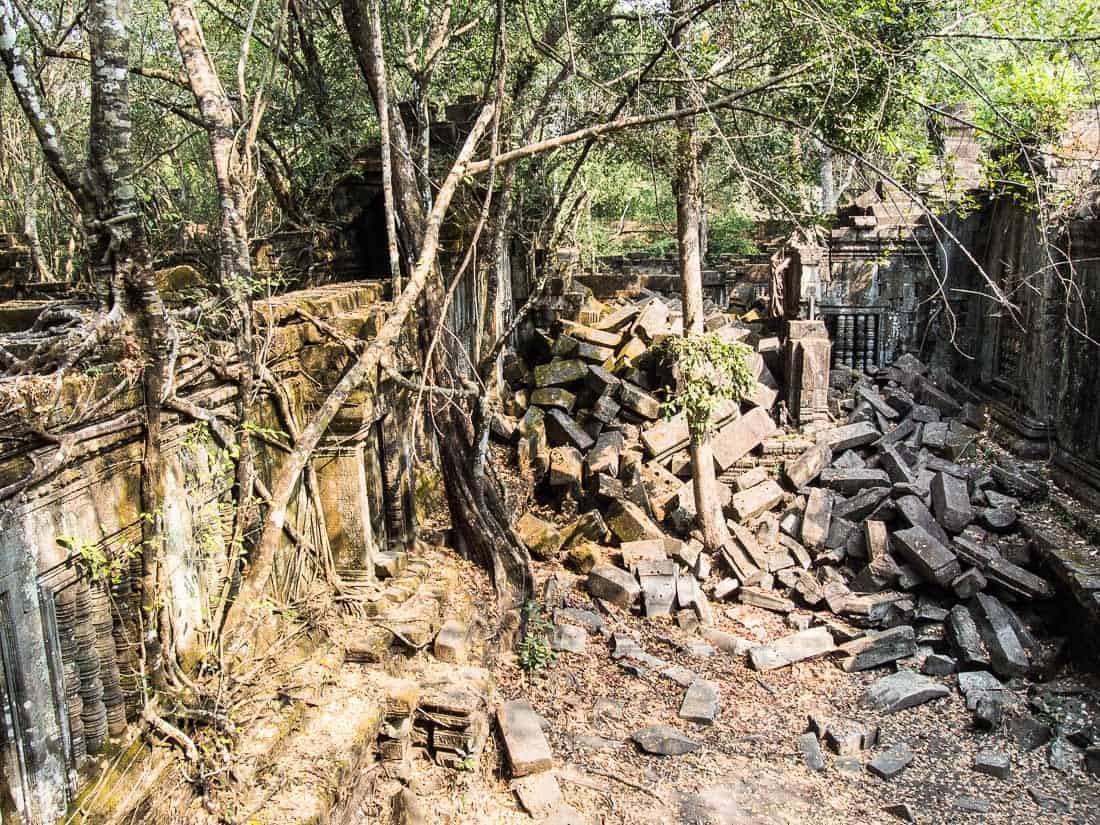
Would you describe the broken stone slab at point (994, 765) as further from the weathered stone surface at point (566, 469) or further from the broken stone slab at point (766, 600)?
the weathered stone surface at point (566, 469)

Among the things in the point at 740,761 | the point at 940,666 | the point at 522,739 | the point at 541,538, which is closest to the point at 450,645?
the point at 522,739

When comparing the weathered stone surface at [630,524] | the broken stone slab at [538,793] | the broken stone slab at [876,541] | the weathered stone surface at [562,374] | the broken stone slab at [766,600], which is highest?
the weathered stone surface at [562,374]

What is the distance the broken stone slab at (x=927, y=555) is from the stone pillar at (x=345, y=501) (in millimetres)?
5328

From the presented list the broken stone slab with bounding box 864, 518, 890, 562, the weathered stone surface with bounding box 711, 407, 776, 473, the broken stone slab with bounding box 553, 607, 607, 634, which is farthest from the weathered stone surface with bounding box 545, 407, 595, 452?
the broken stone slab with bounding box 864, 518, 890, 562

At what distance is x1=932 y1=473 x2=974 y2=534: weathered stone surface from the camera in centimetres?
847

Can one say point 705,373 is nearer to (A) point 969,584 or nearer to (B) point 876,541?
(B) point 876,541

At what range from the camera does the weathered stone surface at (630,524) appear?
8.76 m

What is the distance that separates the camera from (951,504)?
28.0ft

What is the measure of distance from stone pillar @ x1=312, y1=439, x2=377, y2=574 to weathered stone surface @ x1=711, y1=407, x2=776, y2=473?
16.2 feet

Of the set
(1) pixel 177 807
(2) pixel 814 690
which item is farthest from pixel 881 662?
(1) pixel 177 807

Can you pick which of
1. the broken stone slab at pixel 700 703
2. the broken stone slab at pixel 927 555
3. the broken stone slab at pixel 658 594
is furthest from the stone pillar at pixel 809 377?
the broken stone slab at pixel 700 703

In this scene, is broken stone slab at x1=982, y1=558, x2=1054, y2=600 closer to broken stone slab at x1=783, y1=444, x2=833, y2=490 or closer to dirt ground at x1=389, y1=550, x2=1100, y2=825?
dirt ground at x1=389, y1=550, x2=1100, y2=825

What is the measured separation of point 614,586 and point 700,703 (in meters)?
1.67

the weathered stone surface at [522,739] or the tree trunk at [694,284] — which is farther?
the tree trunk at [694,284]
